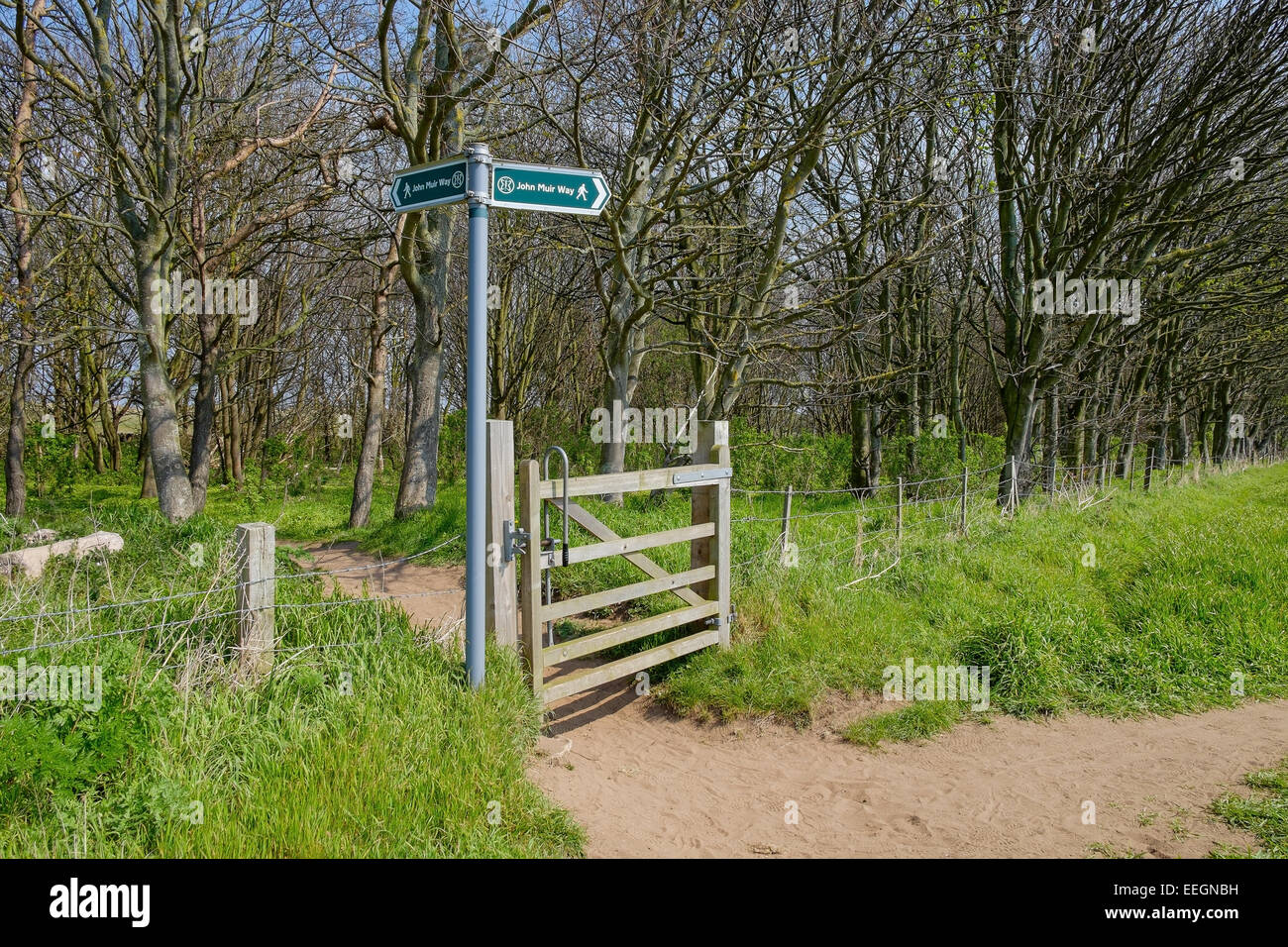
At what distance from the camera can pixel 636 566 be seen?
6.64m

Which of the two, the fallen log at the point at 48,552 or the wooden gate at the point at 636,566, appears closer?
the wooden gate at the point at 636,566

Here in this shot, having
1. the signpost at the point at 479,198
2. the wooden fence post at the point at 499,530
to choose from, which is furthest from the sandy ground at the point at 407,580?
the signpost at the point at 479,198

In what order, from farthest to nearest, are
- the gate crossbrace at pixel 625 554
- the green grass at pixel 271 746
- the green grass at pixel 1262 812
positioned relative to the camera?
the gate crossbrace at pixel 625 554
the green grass at pixel 1262 812
the green grass at pixel 271 746

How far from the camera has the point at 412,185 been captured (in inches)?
170

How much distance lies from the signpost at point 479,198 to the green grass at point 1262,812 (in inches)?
167

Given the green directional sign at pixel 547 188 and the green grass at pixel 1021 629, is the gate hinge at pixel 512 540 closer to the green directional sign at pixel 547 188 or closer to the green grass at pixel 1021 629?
the green directional sign at pixel 547 188

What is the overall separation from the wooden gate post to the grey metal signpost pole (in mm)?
2791

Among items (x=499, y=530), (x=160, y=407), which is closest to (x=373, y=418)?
(x=160, y=407)

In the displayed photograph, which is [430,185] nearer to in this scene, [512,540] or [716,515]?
[512,540]

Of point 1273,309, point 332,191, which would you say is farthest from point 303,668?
point 1273,309

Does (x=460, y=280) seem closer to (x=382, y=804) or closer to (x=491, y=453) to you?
(x=491, y=453)

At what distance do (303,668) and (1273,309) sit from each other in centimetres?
2478

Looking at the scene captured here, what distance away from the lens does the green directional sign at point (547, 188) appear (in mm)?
4258

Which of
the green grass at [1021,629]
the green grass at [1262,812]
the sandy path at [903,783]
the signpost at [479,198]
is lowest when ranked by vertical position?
the sandy path at [903,783]
